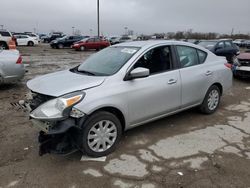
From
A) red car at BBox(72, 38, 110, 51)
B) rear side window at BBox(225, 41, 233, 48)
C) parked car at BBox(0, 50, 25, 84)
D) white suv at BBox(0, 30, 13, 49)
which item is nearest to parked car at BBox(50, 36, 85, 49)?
red car at BBox(72, 38, 110, 51)

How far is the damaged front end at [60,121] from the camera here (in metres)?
2.99

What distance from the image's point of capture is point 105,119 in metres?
3.30

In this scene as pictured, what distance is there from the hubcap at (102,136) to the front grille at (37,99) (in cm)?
75

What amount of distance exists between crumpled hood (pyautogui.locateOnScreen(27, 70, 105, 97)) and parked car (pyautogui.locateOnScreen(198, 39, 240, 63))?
9249 mm

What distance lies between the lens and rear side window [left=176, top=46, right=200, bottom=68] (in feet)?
14.4

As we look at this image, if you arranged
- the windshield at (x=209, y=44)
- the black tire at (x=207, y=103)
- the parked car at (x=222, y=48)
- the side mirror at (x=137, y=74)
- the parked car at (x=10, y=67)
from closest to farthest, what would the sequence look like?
the side mirror at (x=137, y=74) → the black tire at (x=207, y=103) → the parked car at (x=10, y=67) → the parked car at (x=222, y=48) → the windshield at (x=209, y=44)

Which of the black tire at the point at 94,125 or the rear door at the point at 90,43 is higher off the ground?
the rear door at the point at 90,43

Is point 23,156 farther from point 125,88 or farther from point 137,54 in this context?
point 137,54

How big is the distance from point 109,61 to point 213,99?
2.48 m

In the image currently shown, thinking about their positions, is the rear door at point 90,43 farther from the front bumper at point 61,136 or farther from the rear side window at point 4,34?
the front bumper at point 61,136

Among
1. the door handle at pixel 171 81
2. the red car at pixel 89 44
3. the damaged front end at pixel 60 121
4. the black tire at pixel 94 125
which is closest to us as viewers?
the damaged front end at pixel 60 121

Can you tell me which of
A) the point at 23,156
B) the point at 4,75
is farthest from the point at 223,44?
the point at 23,156

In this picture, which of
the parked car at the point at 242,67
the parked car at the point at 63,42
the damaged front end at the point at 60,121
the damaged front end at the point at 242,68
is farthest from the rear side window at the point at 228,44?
the parked car at the point at 63,42

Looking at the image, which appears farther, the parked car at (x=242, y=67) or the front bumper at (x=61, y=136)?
the parked car at (x=242, y=67)
